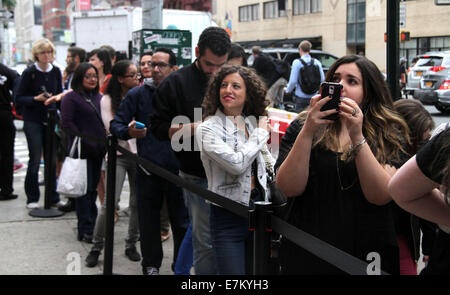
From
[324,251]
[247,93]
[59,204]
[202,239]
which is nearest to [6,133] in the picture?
[59,204]

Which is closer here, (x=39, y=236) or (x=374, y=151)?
(x=374, y=151)

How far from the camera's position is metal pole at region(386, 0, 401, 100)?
15.2 ft

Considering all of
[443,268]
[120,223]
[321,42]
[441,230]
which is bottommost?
[120,223]

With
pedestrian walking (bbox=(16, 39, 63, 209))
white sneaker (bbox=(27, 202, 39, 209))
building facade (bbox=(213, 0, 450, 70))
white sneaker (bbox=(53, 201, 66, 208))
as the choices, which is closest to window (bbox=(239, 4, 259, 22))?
building facade (bbox=(213, 0, 450, 70))

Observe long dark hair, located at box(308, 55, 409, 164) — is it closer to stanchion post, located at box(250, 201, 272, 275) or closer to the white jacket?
stanchion post, located at box(250, 201, 272, 275)

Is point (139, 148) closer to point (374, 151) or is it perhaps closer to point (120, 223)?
point (120, 223)

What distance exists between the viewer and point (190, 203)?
3945 millimetres

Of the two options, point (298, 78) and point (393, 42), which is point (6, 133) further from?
point (298, 78)

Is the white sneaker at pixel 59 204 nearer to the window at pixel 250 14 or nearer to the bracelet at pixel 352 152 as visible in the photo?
the bracelet at pixel 352 152

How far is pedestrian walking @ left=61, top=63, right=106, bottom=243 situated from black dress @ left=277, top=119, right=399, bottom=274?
358 cm

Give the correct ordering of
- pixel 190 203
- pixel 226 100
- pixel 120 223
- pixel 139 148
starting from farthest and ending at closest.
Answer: pixel 120 223
pixel 139 148
pixel 190 203
pixel 226 100

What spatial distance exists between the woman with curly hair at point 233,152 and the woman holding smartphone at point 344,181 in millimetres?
752
